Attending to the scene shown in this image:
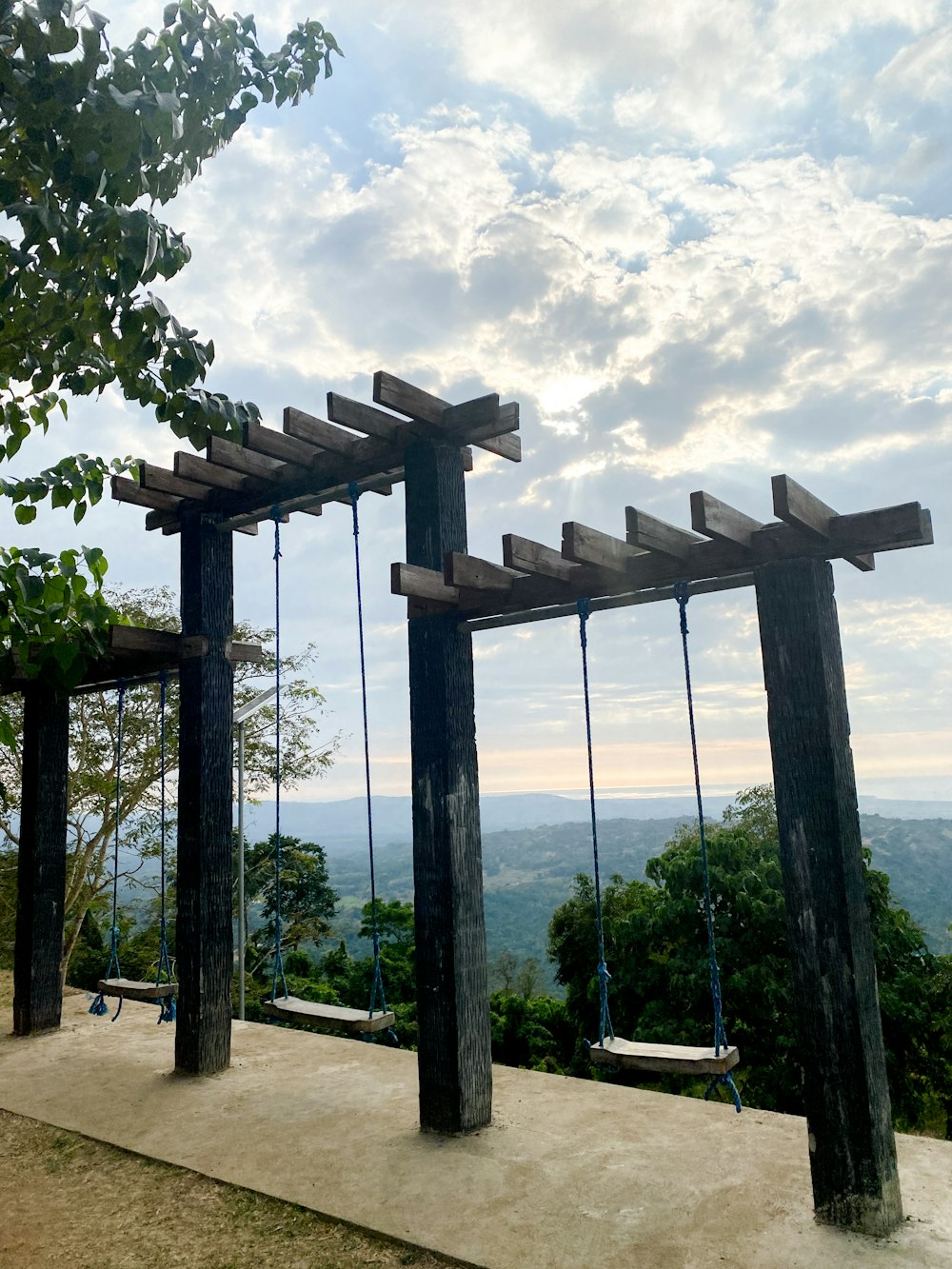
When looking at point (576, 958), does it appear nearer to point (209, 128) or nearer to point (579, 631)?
point (579, 631)

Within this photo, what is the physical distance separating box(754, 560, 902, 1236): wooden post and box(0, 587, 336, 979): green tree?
34.2 feet

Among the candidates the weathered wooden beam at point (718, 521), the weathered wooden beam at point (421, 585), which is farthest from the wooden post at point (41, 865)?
the weathered wooden beam at point (718, 521)

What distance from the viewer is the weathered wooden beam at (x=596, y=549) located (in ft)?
11.8

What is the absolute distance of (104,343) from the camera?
3.14 m

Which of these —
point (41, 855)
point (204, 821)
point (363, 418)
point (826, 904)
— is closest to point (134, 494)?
point (363, 418)

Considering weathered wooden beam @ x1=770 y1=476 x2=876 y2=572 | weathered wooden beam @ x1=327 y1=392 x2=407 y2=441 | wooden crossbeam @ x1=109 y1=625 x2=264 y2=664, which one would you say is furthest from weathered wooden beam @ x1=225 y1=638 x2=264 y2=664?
weathered wooden beam @ x1=770 y1=476 x2=876 y2=572

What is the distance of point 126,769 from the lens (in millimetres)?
13680

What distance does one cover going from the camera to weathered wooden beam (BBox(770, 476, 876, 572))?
10.3 ft

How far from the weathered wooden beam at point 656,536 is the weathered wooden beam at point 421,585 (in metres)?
0.87

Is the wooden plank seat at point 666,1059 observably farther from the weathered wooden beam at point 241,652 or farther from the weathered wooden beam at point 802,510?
the weathered wooden beam at point 241,652

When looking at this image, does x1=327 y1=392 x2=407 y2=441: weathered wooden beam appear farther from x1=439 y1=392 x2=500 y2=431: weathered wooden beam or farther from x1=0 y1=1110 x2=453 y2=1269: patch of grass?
x1=0 y1=1110 x2=453 y2=1269: patch of grass

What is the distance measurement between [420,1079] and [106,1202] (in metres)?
1.36

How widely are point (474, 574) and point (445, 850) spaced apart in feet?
4.23

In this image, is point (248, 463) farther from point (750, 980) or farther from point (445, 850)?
point (750, 980)
